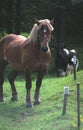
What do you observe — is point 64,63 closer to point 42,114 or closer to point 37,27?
point 37,27

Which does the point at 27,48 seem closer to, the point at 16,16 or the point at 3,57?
the point at 3,57

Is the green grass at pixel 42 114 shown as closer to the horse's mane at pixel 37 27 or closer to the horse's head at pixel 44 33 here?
the horse's head at pixel 44 33

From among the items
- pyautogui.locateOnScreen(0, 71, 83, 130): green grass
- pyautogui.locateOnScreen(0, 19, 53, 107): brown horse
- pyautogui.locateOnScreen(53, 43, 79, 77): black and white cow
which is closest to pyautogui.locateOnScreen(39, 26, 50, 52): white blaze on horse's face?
pyautogui.locateOnScreen(0, 19, 53, 107): brown horse

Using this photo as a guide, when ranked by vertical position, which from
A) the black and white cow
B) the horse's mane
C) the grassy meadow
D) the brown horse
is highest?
the horse's mane

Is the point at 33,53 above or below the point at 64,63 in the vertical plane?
above

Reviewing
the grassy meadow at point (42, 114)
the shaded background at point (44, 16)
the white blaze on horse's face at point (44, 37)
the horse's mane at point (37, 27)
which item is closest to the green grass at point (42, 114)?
the grassy meadow at point (42, 114)

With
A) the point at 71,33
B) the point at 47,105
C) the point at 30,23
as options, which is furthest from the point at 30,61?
the point at 71,33

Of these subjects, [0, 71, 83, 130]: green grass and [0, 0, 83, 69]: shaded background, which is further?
[0, 0, 83, 69]: shaded background

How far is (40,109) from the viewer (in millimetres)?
12750

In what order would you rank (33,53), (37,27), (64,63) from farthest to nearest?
(64,63)
(33,53)
(37,27)

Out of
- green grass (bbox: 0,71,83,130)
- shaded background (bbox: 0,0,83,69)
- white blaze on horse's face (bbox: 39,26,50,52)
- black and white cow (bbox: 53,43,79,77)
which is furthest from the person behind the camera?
shaded background (bbox: 0,0,83,69)

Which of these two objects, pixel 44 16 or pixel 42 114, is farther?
pixel 44 16

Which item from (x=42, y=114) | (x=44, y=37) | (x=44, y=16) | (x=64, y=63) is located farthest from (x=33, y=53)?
(x=44, y=16)

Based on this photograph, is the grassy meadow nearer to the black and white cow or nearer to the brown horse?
the brown horse
